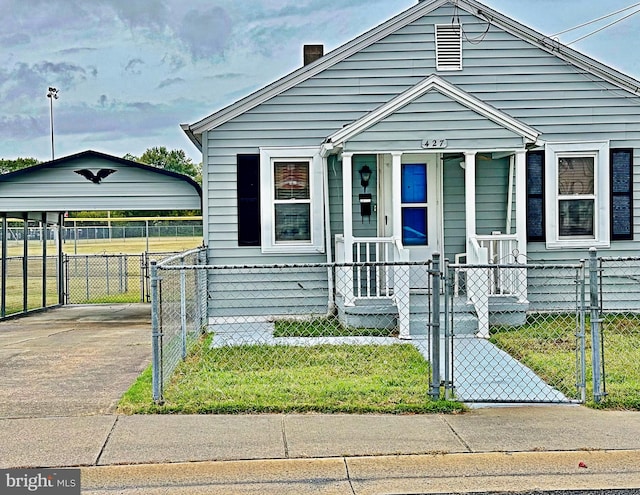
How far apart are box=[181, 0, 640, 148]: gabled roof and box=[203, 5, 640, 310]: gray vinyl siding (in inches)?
4.0

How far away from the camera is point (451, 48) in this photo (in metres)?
12.6

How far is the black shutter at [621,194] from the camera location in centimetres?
1251

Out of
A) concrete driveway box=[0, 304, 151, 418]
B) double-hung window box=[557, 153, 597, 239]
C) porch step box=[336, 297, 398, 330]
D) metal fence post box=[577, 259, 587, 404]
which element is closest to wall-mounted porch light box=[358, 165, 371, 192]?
porch step box=[336, 297, 398, 330]

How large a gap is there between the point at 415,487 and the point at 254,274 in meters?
7.73

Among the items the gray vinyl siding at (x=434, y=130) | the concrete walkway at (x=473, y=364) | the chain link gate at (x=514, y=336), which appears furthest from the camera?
the gray vinyl siding at (x=434, y=130)

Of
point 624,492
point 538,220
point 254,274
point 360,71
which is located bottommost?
point 624,492

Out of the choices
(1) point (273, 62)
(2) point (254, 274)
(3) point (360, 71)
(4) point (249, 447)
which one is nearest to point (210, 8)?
(1) point (273, 62)

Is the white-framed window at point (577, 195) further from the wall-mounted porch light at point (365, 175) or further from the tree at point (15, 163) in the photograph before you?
the tree at point (15, 163)

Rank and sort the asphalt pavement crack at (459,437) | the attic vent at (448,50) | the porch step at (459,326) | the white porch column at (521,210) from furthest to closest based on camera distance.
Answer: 1. the attic vent at (448,50)
2. the white porch column at (521,210)
3. the porch step at (459,326)
4. the asphalt pavement crack at (459,437)

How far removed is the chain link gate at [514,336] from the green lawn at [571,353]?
0.05ft

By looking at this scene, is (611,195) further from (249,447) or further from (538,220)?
(249,447)

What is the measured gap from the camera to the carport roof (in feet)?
43.0

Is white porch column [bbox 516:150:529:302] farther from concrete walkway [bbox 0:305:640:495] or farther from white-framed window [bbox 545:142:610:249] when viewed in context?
concrete walkway [bbox 0:305:640:495]

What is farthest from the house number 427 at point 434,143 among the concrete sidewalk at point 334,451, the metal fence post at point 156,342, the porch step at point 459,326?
the metal fence post at point 156,342
